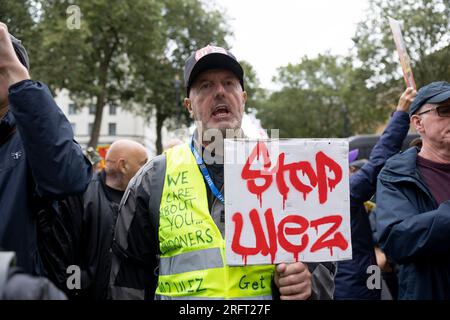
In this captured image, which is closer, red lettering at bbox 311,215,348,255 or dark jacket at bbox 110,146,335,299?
red lettering at bbox 311,215,348,255

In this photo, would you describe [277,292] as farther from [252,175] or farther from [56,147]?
[56,147]

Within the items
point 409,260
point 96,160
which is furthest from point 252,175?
point 96,160

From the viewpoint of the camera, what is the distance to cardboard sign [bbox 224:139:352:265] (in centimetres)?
186

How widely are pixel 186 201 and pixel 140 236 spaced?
308 mm

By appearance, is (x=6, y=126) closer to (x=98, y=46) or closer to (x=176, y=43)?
(x=98, y=46)

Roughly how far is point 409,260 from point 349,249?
2.31 ft

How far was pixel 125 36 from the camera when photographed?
989 inches

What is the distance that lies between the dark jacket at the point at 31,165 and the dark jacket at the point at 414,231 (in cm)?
148

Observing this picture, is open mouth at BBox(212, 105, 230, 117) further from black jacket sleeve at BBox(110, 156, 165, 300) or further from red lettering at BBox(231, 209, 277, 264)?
red lettering at BBox(231, 209, 277, 264)

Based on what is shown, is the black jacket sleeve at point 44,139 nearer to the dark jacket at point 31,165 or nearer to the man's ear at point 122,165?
the dark jacket at point 31,165

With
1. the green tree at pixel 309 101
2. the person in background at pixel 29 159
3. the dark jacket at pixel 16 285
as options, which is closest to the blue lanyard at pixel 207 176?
the person in background at pixel 29 159

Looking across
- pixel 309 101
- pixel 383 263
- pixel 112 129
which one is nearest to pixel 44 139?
pixel 383 263

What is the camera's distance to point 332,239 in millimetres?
1914

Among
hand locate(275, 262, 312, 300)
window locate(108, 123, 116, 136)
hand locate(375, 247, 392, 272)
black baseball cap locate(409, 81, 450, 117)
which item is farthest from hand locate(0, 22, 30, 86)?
window locate(108, 123, 116, 136)
